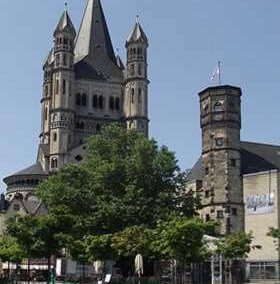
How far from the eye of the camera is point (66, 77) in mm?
134500

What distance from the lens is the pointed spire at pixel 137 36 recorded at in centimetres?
14150

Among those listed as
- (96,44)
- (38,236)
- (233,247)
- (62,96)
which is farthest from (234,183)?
(96,44)

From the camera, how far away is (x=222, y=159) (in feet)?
264

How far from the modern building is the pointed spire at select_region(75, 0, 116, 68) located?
215 feet

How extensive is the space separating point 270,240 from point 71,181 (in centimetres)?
2321

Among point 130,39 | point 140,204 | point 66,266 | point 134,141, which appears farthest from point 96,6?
point 140,204

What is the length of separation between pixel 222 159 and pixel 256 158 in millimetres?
7272

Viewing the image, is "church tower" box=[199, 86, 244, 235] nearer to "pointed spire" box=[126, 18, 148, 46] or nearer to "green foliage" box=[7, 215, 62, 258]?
"green foliage" box=[7, 215, 62, 258]

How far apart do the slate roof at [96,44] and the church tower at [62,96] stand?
7079 millimetres

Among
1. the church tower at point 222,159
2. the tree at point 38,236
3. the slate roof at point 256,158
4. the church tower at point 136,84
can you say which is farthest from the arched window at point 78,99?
the tree at point 38,236

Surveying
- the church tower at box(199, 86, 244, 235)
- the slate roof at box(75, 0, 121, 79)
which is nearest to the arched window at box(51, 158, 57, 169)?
the slate roof at box(75, 0, 121, 79)

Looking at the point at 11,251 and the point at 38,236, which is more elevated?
the point at 38,236

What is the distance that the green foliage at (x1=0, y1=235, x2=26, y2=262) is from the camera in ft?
214

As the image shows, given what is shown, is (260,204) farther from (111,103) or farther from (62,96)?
(111,103)
